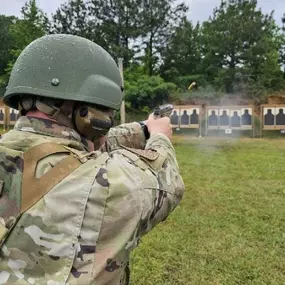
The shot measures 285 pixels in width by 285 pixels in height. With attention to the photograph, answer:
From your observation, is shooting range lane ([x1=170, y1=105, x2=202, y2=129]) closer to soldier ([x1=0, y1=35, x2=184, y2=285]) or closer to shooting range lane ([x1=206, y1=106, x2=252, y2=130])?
shooting range lane ([x1=206, y1=106, x2=252, y2=130])

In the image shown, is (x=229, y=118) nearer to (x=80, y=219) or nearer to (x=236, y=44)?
(x=236, y=44)

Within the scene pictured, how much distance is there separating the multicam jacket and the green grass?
2.13 m

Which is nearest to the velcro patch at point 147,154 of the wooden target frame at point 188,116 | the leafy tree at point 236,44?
the wooden target frame at point 188,116

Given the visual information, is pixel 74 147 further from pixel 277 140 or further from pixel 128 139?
pixel 277 140

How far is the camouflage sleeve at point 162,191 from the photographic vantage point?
3.56 feet

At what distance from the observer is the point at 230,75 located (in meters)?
20.4

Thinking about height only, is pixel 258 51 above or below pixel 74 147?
above

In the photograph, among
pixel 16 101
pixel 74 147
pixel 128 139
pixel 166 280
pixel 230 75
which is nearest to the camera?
pixel 74 147

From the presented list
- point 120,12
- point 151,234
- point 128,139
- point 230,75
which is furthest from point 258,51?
point 128,139

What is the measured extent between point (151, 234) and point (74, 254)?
313 centimetres

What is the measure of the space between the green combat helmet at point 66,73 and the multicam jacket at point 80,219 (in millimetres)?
129

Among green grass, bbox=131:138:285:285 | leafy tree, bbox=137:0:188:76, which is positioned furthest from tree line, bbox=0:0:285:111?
green grass, bbox=131:138:285:285

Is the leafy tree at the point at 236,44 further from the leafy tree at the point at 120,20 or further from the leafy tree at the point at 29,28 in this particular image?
the leafy tree at the point at 29,28

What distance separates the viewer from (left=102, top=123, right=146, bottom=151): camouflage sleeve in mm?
1579
